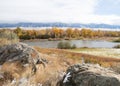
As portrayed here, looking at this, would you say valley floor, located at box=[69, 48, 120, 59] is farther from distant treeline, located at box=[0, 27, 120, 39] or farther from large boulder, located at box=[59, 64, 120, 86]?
distant treeline, located at box=[0, 27, 120, 39]

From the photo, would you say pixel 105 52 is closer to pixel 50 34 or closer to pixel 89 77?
pixel 89 77

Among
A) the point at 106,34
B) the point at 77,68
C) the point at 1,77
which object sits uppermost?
the point at 77,68

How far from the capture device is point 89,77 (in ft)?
21.7

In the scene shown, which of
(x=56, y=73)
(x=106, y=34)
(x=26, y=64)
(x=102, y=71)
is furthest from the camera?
(x=106, y=34)

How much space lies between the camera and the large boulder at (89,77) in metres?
6.36

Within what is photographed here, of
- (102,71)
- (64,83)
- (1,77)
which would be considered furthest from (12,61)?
(102,71)

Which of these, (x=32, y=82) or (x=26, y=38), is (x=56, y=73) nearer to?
(x=32, y=82)

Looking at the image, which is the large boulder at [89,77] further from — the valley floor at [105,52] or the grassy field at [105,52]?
the grassy field at [105,52]

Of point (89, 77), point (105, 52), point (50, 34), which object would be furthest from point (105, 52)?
point (50, 34)

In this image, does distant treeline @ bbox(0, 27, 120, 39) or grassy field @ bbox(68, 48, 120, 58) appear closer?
grassy field @ bbox(68, 48, 120, 58)

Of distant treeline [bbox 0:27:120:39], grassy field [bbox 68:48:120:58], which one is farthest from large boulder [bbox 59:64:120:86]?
distant treeline [bbox 0:27:120:39]

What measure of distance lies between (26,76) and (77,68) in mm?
2281

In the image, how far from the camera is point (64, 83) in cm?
724

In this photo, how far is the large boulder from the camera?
6.36 meters
